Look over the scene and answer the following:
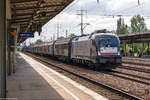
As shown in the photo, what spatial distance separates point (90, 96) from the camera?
11805mm

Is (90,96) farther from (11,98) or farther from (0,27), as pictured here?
(0,27)

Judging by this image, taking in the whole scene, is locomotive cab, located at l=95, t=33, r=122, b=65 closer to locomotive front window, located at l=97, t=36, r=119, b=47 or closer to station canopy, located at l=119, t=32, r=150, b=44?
locomotive front window, located at l=97, t=36, r=119, b=47

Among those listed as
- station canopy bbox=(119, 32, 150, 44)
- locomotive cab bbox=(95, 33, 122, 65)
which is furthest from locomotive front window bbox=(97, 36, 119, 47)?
station canopy bbox=(119, 32, 150, 44)

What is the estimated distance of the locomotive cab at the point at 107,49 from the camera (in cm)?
2312

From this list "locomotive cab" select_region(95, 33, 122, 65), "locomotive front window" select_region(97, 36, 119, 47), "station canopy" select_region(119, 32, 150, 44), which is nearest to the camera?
"locomotive cab" select_region(95, 33, 122, 65)

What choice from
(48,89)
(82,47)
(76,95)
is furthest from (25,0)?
(82,47)

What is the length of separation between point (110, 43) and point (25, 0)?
31.6ft

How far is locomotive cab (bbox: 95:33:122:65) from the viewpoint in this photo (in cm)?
2312

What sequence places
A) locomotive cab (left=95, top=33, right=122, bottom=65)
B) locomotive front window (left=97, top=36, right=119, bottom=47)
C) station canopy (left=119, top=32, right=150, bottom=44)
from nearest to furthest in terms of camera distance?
locomotive cab (left=95, top=33, right=122, bottom=65) → locomotive front window (left=97, top=36, right=119, bottom=47) → station canopy (left=119, top=32, right=150, bottom=44)

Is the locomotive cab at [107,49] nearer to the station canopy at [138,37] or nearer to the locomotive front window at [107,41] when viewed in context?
the locomotive front window at [107,41]

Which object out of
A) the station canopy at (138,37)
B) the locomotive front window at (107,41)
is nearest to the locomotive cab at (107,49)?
the locomotive front window at (107,41)

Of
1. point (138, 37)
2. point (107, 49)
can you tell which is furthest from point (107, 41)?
point (138, 37)

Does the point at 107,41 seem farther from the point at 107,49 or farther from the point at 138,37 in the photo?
the point at 138,37

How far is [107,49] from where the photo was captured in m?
23.5
